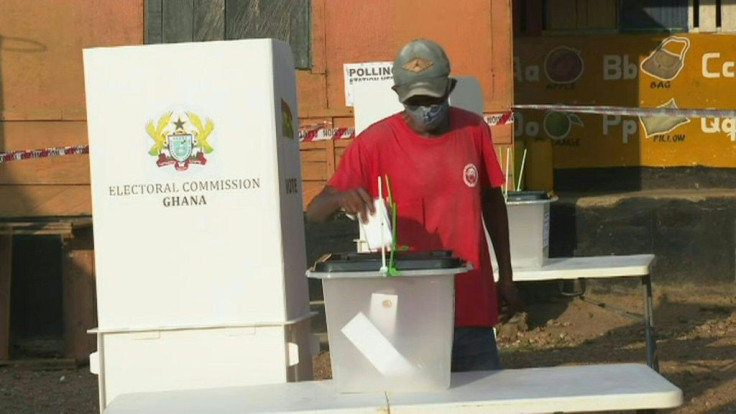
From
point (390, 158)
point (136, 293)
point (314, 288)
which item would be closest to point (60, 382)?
point (314, 288)

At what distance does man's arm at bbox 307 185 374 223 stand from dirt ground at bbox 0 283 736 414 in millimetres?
3804

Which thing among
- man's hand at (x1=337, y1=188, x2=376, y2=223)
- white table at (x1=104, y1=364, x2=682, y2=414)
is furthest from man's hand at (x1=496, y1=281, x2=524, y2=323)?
man's hand at (x1=337, y1=188, x2=376, y2=223)

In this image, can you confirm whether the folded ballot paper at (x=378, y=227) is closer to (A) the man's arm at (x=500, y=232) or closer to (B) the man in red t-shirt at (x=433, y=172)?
(B) the man in red t-shirt at (x=433, y=172)

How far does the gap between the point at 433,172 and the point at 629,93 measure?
911 centimetres

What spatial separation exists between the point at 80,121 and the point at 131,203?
6.19 metres

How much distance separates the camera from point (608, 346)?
35.2ft

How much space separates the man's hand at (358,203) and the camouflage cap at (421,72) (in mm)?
382

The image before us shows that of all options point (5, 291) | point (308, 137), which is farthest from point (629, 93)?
point (5, 291)

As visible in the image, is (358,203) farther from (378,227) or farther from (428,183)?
(428,183)

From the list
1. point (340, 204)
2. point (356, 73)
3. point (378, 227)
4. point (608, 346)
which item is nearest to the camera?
point (378, 227)

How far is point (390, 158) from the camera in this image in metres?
5.11

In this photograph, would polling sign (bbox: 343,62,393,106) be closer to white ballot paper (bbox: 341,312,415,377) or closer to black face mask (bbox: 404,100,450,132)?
black face mask (bbox: 404,100,450,132)

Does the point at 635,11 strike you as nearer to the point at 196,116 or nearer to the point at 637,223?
the point at 637,223

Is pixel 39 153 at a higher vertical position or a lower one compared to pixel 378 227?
higher
